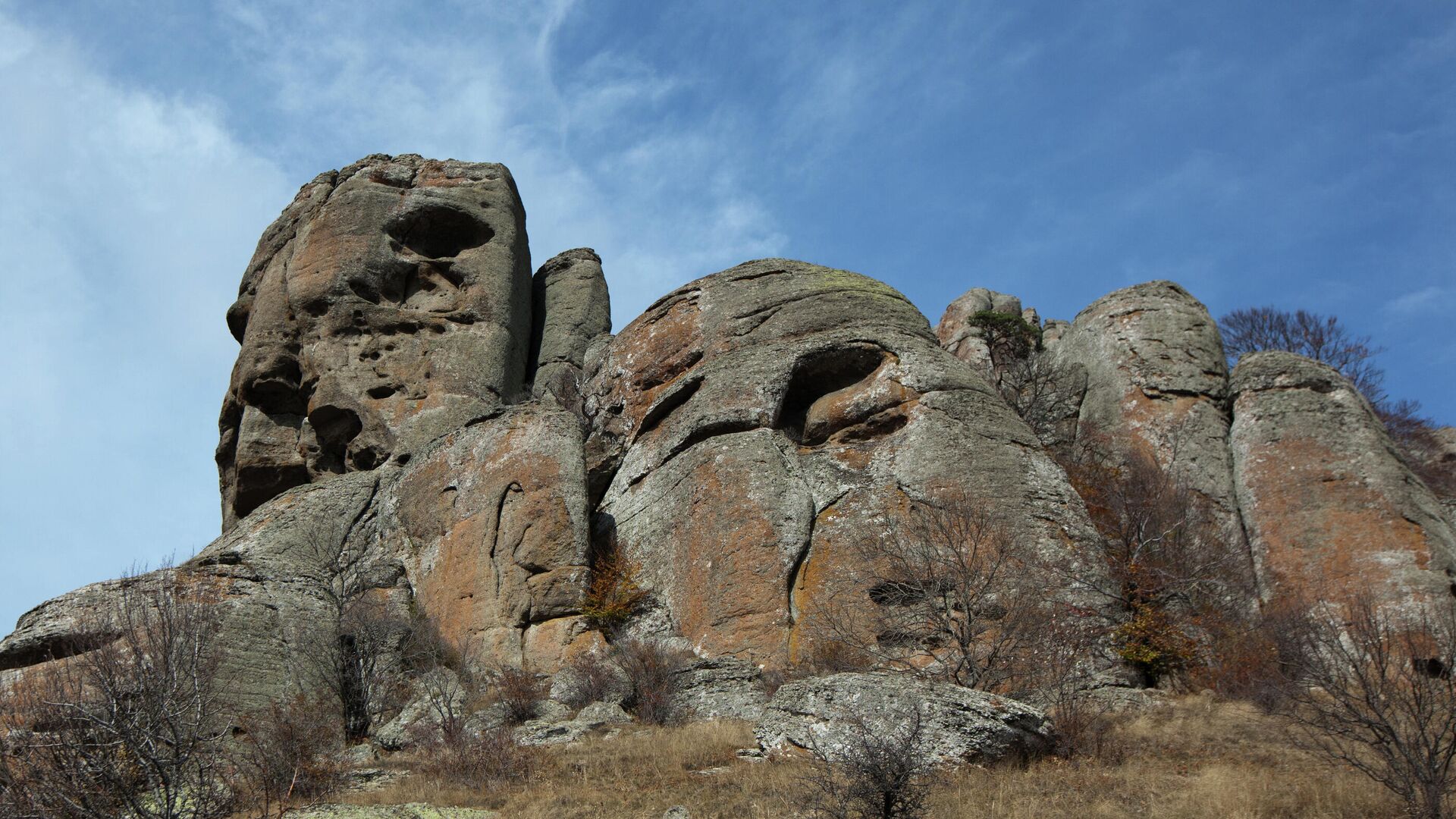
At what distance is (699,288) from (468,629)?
8.56 metres

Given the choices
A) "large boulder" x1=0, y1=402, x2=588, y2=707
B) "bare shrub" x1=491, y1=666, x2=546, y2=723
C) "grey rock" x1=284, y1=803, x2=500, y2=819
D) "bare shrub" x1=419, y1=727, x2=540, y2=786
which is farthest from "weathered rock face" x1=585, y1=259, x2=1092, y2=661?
"grey rock" x1=284, y1=803, x2=500, y2=819

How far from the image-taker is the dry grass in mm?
10539

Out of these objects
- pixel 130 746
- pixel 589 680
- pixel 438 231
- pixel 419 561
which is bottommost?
pixel 130 746

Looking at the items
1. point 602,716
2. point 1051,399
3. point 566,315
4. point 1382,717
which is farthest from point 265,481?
point 1382,717

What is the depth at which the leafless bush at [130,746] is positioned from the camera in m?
9.44

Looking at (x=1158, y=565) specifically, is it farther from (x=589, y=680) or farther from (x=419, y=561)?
(x=419, y=561)

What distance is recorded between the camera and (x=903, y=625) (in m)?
16.5

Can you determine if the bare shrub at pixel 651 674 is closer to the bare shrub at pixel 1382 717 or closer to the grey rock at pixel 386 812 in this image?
the grey rock at pixel 386 812

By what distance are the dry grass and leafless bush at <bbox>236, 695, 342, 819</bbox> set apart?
66 centimetres

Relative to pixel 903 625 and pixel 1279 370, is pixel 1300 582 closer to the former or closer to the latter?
pixel 1279 370

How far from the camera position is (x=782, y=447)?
784 inches

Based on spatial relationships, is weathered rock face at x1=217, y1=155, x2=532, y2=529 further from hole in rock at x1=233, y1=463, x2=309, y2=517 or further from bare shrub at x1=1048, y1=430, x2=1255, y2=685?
bare shrub at x1=1048, y1=430, x2=1255, y2=685

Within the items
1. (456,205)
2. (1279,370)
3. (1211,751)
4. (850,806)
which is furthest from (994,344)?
(850,806)

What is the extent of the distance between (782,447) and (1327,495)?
8.45m
